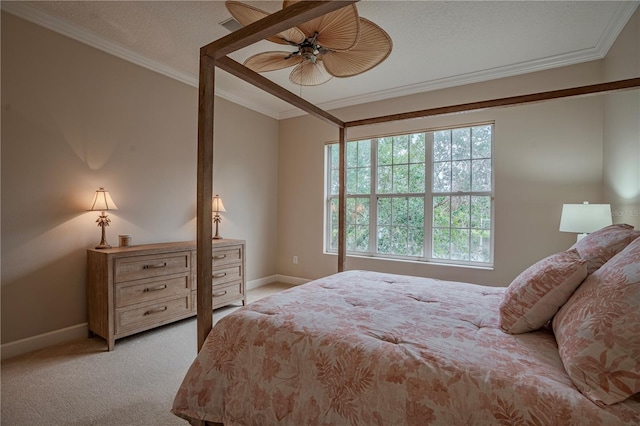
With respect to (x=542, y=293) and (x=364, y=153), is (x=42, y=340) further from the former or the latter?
(x=364, y=153)

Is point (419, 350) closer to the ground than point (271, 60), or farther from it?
closer to the ground

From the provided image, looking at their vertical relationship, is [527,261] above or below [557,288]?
below

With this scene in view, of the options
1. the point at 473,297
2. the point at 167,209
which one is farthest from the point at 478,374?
the point at 167,209

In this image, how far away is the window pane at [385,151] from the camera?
4.06 metres

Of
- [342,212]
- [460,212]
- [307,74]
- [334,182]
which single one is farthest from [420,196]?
[307,74]

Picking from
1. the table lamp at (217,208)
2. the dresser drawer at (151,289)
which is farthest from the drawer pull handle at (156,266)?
the table lamp at (217,208)

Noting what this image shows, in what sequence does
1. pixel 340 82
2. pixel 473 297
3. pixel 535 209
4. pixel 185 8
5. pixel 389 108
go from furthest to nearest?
pixel 389 108 < pixel 340 82 < pixel 535 209 < pixel 185 8 < pixel 473 297

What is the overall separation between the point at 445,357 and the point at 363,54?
1935mm

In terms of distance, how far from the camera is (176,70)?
3.39m

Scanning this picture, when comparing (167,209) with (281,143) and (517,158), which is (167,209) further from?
(517,158)

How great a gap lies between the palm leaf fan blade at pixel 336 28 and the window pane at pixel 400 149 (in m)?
2.17

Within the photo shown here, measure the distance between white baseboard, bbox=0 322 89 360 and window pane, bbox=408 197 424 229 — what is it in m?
3.60

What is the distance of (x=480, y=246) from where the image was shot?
3.49 meters

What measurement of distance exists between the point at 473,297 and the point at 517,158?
2.21m
